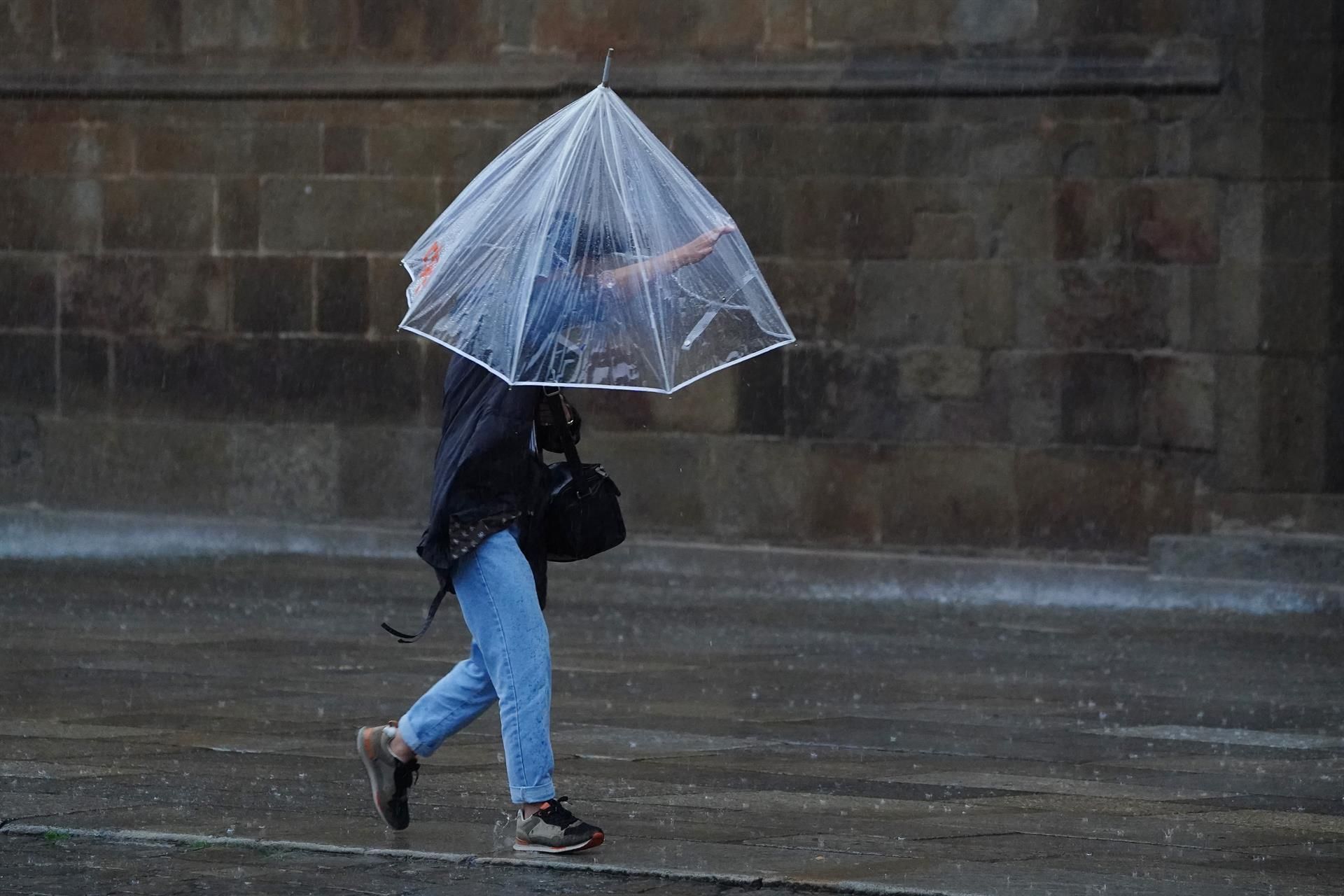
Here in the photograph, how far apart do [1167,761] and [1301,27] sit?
6252mm

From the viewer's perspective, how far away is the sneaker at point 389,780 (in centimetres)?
669

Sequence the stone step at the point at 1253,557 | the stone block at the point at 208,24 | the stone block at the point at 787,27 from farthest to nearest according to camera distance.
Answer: the stone block at the point at 208,24 < the stone block at the point at 787,27 < the stone step at the point at 1253,557

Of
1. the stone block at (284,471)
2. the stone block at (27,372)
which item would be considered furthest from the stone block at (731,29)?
the stone block at (27,372)

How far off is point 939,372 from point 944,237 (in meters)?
0.76

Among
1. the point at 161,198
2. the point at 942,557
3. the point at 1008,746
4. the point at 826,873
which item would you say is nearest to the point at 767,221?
the point at 942,557

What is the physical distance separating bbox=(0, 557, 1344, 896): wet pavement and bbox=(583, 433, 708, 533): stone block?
703 millimetres

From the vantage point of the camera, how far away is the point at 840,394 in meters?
14.5

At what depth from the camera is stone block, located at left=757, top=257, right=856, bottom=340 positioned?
47.6 feet

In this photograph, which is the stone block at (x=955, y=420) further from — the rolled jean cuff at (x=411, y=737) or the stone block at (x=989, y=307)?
the rolled jean cuff at (x=411, y=737)

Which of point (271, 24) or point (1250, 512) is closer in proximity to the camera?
point (1250, 512)

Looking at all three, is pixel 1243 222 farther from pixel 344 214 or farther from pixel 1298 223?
pixel 344 214

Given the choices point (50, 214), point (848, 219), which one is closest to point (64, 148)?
point (50, 214)

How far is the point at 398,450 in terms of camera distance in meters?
15.6

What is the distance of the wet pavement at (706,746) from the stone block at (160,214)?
2.83 metres
